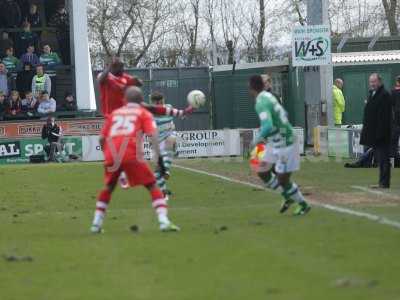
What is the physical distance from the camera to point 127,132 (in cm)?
1287

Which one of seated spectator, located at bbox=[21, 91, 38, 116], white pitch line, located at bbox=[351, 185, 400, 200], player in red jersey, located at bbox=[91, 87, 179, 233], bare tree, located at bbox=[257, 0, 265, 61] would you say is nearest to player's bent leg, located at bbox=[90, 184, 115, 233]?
player in red jersey, located at bbox=[91, 87, 179, 233]

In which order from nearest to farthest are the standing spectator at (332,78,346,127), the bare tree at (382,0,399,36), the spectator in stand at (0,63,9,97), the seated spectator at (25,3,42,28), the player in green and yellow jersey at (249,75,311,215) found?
the player in green and yellow jersey at (249,75,311,215), the standing spectator at (332,78,346,127), the spectator in stand at (0,63,9,97), the seated spectator at (25,3,42,28), the bare tree at (382,0,399,36)

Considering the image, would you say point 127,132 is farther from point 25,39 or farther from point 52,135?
point 25,39

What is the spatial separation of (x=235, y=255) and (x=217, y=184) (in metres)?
10.1

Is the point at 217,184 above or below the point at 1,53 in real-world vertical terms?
below

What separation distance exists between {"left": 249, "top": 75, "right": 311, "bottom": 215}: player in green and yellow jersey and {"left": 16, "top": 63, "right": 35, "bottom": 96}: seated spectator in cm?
2373

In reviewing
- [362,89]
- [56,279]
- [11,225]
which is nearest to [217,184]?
[11,225]

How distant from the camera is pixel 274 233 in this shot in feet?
41.4

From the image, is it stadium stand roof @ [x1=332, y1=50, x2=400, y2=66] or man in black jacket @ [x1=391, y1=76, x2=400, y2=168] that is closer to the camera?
man in black jacket @ [x1=391, y1=76, x2=400, y2=168]

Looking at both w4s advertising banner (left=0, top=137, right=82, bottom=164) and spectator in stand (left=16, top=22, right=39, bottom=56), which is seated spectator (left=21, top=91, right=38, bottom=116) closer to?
w4s advertising banner (left=0, top=137, right=82, bottom=164)

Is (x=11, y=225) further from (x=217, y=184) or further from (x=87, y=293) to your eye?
(x=217, y=184)

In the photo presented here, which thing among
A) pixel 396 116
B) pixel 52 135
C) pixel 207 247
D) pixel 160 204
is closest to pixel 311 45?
pixel 396 116

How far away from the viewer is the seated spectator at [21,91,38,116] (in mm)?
37250


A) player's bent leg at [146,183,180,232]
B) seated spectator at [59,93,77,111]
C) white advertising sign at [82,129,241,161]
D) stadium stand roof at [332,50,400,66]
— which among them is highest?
stadium stand roof at [332,50,400,66]
